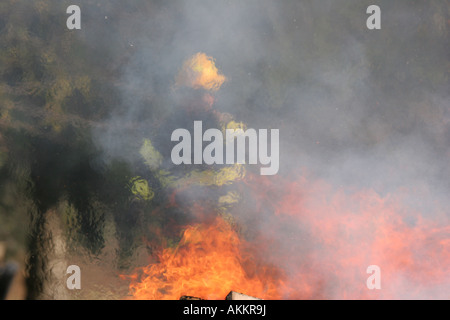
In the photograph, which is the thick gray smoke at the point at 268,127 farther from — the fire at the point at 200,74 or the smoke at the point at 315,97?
the fire at the point at 200,74

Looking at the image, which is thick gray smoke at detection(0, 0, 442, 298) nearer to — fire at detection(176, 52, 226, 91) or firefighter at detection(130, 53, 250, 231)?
firefighter at detection(130, 53, 250, 231)

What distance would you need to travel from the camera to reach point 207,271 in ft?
23.4

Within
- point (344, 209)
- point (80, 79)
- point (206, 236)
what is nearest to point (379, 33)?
point (344, 209)

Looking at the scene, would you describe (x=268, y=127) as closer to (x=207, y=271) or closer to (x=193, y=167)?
(x=193, y=167)

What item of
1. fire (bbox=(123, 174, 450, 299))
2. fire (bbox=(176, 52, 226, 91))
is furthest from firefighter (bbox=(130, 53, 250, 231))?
fire (bbox=(123, 174, 450, 299))

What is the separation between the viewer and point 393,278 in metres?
7.14

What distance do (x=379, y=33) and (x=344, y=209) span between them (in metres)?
4.40

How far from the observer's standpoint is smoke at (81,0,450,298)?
24.2 ft

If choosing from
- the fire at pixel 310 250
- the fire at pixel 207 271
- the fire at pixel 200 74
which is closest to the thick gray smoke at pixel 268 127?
the fire at pixel 310 250

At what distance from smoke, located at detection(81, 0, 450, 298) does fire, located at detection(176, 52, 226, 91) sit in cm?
15

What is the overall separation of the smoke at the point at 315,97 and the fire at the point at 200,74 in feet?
0.50

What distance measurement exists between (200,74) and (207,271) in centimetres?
458

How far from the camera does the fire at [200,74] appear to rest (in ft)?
24.7

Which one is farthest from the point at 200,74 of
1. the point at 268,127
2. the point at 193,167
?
the point at 193,167
